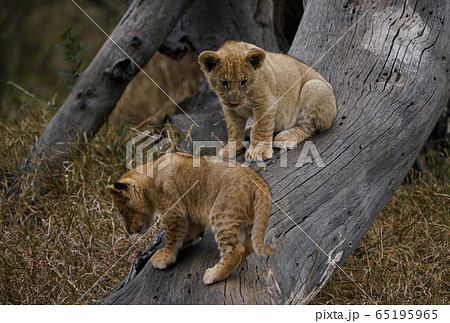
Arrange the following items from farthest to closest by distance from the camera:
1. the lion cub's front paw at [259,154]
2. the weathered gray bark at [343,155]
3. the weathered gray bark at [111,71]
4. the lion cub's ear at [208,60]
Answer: the weathered gray bark at [111,71], the lion cub's front paw at [259,154], the lion cub's ear at [208,60], the weathered gray bark at [343,155]

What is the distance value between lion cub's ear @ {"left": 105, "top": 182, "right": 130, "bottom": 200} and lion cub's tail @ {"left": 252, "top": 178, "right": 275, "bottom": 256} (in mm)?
941

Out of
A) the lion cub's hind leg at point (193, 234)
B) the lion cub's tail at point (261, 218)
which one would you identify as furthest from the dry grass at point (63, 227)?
the lion cub's tail at point (261, 218)

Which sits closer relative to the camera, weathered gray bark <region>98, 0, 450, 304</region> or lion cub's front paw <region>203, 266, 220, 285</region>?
lion cub's front paw <region>203, 266, 220, 285</region>

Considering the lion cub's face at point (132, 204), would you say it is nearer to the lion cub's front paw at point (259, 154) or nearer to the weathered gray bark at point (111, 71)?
the lion cub's front paw at point (259, 154)

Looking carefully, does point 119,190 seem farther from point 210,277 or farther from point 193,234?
point 210,277

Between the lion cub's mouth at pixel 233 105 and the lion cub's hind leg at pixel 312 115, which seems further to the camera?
the lion cub's hind leg at pixel 312 115

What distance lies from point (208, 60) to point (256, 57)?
37cm

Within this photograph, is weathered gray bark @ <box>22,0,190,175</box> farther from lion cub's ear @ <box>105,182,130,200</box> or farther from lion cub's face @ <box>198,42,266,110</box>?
lion cub's ear @ <box>105,182,130,200</box>

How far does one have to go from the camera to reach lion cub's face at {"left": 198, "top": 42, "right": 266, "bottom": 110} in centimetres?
409

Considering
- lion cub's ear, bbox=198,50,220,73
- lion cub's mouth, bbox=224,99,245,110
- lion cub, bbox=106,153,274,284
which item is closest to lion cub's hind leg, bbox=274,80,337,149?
lion cub's mouth, bbox=224,99,245,110

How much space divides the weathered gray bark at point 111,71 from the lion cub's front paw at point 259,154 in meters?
2.47

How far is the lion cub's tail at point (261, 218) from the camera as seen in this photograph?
120 inches

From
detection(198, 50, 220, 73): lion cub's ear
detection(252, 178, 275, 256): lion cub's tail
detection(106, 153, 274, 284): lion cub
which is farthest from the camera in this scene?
detection(198, 50, 220, 73): lion cub's ear

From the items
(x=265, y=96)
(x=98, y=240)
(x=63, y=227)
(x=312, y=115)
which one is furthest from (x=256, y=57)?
(x=63, y=227)
